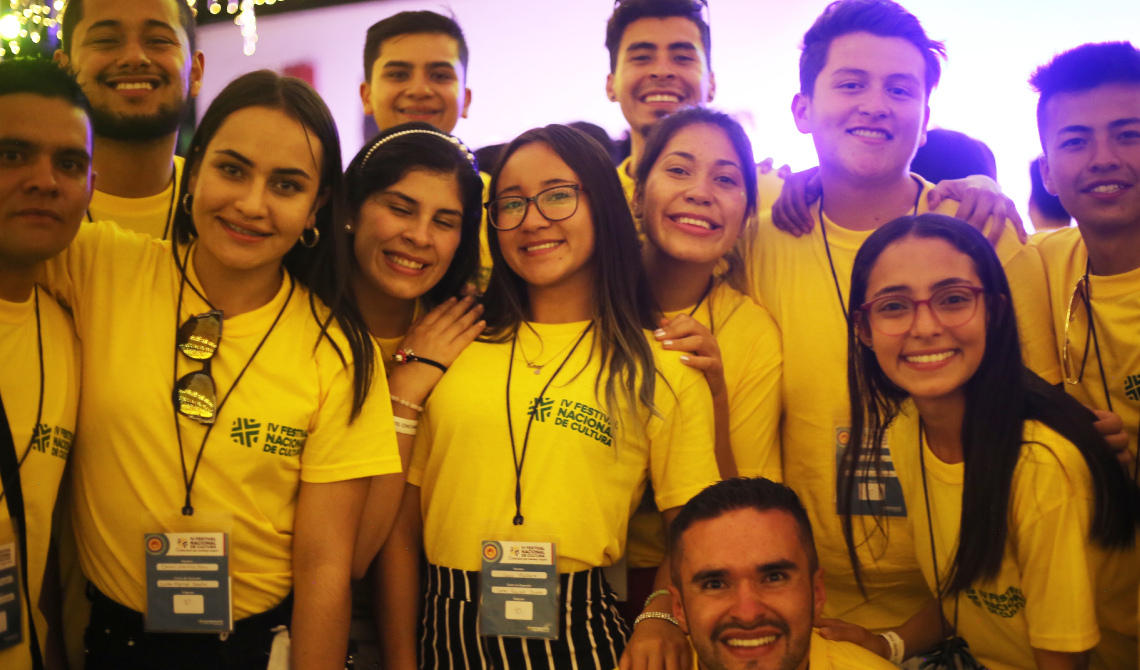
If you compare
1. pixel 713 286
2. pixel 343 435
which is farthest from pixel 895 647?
pixel 343 435

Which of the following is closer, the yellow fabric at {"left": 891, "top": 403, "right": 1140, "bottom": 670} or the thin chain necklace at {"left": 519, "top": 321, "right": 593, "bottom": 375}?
the yellow fabric at {"left": 891, "top": 403, "right": 1140, "bottom": 670}

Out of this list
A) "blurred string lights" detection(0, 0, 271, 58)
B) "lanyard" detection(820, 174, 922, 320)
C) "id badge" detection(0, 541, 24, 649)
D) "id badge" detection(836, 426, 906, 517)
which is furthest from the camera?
"blurred string lights" detection(0, 0, 271, 58)

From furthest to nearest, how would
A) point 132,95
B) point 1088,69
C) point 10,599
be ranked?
point 132,95, point 1088,69, point 10,599

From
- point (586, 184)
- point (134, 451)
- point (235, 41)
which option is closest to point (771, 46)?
point (586, 184)

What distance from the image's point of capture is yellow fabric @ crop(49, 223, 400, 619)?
5.92ft

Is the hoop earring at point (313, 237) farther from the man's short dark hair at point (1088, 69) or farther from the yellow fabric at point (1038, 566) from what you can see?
the man's short dark hair at point (1088, 69)

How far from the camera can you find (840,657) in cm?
190

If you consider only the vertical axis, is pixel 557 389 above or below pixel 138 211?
below

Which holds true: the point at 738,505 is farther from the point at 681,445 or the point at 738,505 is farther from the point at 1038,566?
the point at 1038,566

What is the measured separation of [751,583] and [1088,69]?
170 cm

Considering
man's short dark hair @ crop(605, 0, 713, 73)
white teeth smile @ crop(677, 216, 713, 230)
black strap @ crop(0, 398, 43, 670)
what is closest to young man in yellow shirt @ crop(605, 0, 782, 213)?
man's short dark hair @ crop(605, 0, 713, 73)

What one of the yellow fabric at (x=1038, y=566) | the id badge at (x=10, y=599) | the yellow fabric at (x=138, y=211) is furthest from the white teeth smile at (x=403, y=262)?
the yellow fabric at (x=1038, y=566)

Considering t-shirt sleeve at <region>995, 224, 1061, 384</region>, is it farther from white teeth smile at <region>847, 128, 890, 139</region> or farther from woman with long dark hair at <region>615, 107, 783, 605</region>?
woman with long dark hair at <region>615, 107, 783, 605</region>

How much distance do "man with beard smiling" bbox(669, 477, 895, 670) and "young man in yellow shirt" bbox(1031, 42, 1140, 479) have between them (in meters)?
0.97
